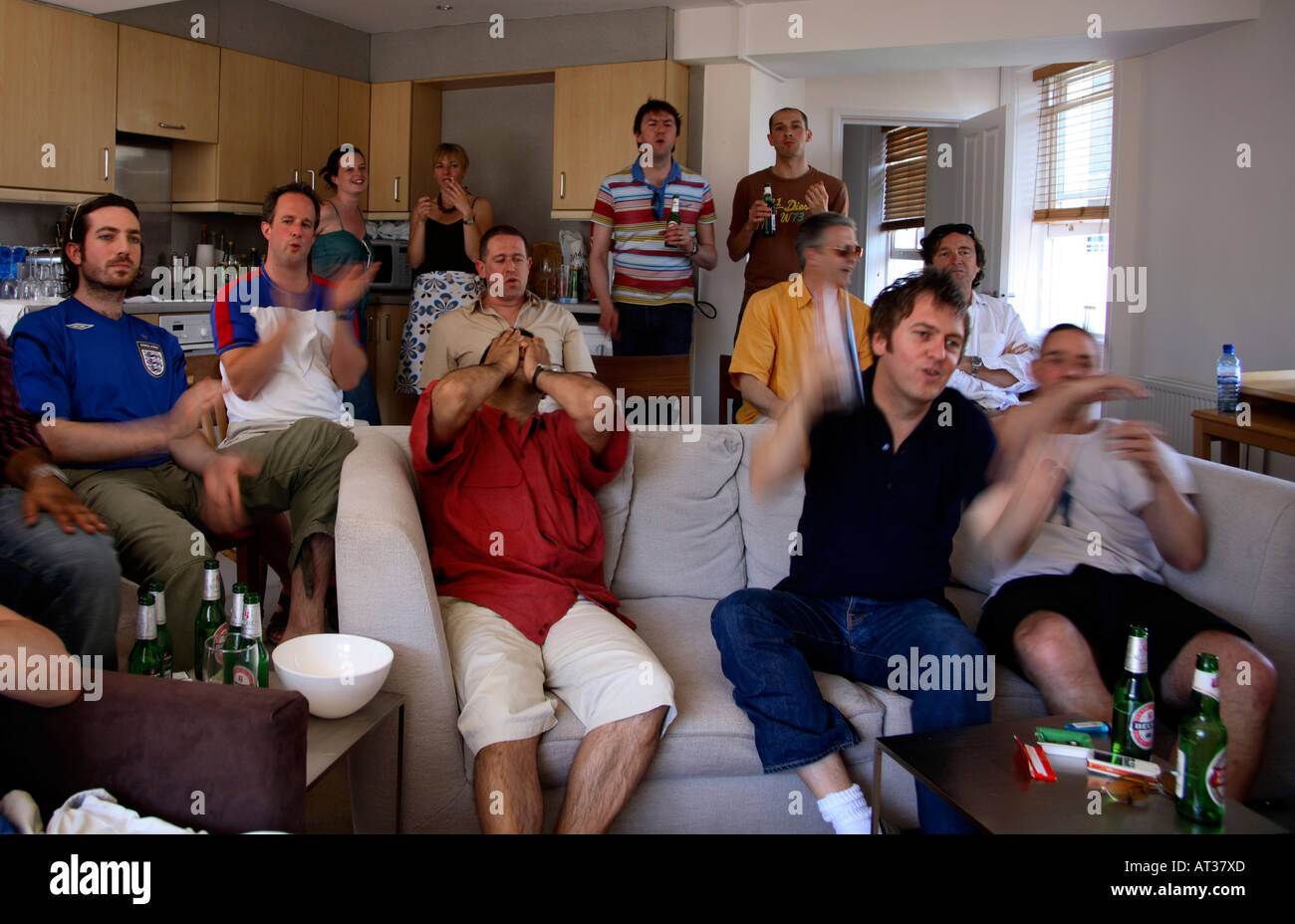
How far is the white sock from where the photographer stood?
1976mm

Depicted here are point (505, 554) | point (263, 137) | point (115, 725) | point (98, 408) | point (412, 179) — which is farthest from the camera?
point (412, 179)

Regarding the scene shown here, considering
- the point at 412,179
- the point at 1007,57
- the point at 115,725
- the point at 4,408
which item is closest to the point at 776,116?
the point at 1007,57

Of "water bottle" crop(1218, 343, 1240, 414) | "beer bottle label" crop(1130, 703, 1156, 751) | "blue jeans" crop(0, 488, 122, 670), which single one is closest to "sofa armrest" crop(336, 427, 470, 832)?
"blue jeans" crop(0, 488, 122, 670)

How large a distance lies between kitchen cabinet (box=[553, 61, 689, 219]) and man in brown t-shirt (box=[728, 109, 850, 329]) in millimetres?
1078

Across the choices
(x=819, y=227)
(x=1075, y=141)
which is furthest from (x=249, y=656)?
(x=1075, y=141)

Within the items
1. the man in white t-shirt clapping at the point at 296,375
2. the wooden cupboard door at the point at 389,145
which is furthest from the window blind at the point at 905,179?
the man in white t-shirt clapping at the point at 296,375

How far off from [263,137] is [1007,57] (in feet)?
12.9

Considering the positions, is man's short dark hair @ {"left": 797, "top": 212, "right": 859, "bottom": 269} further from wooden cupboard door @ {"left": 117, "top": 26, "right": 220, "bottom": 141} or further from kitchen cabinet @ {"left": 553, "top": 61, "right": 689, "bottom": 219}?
wooden cupboard door @ {"left": 117, "top": 26, "right": 220, "bottom": 141}

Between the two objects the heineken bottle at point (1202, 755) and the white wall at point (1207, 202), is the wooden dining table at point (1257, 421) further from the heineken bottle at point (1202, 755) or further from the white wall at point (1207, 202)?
the heineken bottle at point (1202, 755)

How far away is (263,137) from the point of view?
577 centimetres

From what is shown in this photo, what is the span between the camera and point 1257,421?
3695mm

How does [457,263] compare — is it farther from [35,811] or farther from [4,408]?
[35,811]

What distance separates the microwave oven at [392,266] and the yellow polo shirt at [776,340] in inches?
131

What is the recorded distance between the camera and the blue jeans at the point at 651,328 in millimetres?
4852
